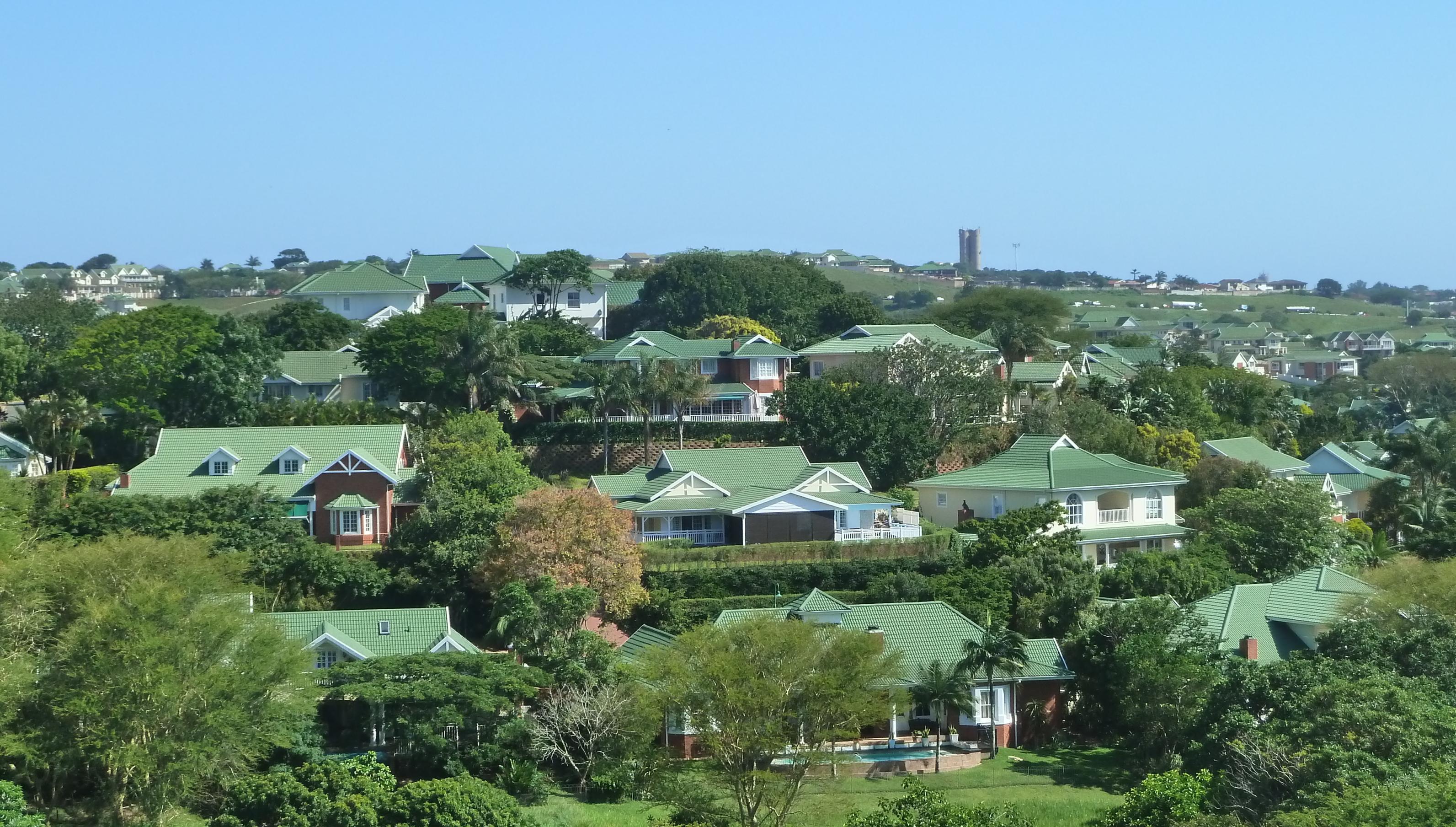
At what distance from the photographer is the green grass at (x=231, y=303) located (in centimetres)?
12825

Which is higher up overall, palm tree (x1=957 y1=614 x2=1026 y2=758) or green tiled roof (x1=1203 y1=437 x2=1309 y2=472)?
green tiled roof (x1=1203 y1=437 x2=1309 y2=472)

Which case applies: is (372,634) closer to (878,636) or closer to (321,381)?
(878,636)

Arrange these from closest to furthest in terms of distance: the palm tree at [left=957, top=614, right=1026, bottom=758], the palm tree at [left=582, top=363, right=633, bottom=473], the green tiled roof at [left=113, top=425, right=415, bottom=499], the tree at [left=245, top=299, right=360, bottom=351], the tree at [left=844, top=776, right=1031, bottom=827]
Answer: the tree at [left=844, top=776, right=1031, bottom=827], the palm tree at [left=957, top=614, right=1026, bottom=758], the green tiled roof at [left=113, top=425, right=415, bottom=499], the palm tree at [left=582, top=363, right=633, bottom=473], the tree at [left=245, top=299, right=360, bottom=351]

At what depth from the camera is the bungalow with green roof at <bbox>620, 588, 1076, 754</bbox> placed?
1742 inches

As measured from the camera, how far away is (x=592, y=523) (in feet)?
160

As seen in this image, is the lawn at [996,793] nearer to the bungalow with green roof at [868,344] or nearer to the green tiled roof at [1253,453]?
the green tiled roof at [1253,453]

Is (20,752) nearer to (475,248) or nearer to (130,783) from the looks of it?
(130,783)

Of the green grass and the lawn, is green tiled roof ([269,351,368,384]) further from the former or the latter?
the green grass

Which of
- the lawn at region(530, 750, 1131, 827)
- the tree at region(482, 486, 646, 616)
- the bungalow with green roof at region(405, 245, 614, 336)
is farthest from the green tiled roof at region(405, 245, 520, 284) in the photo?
the lawn at region(530, 750, 1131, 827)

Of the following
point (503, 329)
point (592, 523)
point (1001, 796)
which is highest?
point (503, 329)

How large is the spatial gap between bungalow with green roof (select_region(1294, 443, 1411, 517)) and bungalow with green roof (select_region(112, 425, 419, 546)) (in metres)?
38.9

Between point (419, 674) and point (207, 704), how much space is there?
6.00 meters

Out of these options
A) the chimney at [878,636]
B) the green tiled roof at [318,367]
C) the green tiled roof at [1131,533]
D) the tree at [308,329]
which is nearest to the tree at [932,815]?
the chimney at [878,636]

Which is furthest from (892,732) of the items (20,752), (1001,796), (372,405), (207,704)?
(372,405)
